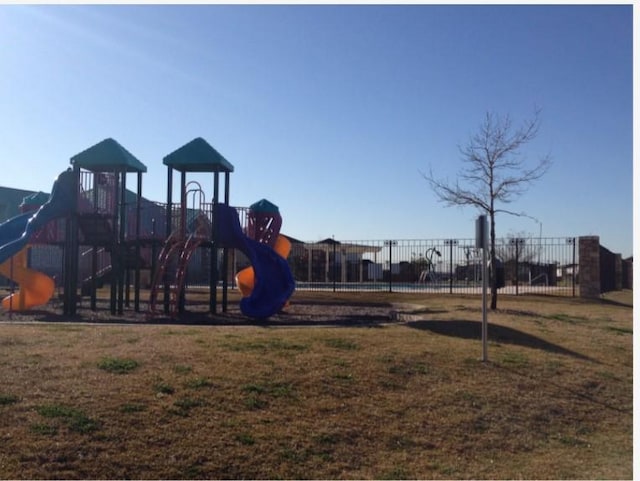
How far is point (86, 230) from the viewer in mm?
17047

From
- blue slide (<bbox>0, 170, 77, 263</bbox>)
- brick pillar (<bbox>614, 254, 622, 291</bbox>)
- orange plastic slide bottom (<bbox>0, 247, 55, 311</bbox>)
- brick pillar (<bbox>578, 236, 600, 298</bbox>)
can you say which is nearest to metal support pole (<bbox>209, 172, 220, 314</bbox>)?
blue slide (<bbox>0, 170, 77, 263</bbox>)

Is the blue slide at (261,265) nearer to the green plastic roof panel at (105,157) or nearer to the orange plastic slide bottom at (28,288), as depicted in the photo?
the green plastic roof panel at (105,157)

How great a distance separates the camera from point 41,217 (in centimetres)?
1612

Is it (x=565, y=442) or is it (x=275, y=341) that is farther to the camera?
(x=275, y=341)

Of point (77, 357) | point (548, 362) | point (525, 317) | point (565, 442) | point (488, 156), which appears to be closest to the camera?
point (565, 442)

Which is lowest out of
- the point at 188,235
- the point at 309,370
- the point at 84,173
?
the point at 309,370

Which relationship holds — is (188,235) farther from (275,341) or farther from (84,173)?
(275,341)

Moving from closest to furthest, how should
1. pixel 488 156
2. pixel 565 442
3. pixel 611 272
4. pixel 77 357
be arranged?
pixel 565 442
pixel 77 357
pixel 488 156
pixel 611 272

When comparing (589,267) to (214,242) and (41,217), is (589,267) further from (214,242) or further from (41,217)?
(41,217)

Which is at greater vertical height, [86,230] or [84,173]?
[84,173]

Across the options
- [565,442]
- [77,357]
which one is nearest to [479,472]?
[565,442]

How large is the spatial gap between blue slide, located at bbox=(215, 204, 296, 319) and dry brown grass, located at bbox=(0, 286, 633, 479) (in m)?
4.45

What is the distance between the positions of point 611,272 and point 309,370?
28367mm

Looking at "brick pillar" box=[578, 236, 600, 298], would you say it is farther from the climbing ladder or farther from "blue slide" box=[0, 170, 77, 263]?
"blue slide" box=[0, 170, 77, 263]
